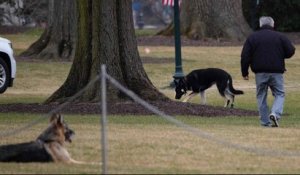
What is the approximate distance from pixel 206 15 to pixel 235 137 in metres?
29.7

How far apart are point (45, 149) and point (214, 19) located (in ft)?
109

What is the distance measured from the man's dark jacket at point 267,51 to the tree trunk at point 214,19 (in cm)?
2687

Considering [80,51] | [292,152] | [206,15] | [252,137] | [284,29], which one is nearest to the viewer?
[292,152]

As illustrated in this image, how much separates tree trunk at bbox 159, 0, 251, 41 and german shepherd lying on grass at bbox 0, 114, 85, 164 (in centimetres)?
3255

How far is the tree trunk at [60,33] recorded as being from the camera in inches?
1375

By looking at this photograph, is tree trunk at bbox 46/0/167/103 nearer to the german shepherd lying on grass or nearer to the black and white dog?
the black and white dog

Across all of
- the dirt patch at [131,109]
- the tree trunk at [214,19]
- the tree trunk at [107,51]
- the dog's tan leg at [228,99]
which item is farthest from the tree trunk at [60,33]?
the tree trunk at [107,51]

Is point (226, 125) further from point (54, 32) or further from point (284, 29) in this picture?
point (284, 29)

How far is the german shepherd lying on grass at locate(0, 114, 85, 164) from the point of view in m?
11.5

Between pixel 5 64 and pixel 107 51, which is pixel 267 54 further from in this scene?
pixel 5 64

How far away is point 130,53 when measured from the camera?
19719mm

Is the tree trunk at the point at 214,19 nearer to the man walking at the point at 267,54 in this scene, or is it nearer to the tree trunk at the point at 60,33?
the tree trunk at the point at 60,33

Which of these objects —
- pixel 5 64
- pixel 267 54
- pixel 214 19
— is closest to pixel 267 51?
pixel 267 54

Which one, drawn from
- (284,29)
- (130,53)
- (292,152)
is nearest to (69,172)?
(292,152)
